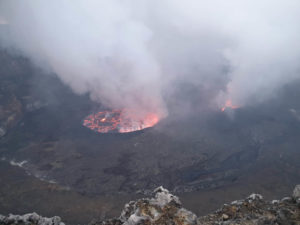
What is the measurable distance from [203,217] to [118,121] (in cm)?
3328

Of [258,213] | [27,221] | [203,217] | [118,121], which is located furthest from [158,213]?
[118,121]

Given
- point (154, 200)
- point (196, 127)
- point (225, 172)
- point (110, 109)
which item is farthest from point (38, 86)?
point (154, 200)

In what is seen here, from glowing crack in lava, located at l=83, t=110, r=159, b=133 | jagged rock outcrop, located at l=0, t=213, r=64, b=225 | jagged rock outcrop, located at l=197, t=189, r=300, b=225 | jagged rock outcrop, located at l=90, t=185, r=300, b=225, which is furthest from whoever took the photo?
glowing crack in lava, located at l=83, t=110, r=159, b=133

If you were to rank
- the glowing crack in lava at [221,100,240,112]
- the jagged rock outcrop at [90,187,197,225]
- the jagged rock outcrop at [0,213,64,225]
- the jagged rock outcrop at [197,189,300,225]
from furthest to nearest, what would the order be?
the glowing crack in lava at [221,100,240,112] → the jagged rock outcrop at [0,213,64,225] → the jagged rock outcrop at [90,187,197,225] → the jagged rock outcrop at [197,189,300,225]

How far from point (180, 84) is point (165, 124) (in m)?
17.7

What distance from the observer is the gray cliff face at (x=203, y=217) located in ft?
29.3

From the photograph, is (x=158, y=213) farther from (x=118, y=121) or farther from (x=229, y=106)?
(x=229, y=106)

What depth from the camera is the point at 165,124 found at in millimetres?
39781

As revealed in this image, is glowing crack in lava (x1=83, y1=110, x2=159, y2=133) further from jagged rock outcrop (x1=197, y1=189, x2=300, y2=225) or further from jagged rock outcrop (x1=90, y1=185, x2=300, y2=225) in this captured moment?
jagged rock outcrop (x1=197, y1=189, x2=300, y2=225)

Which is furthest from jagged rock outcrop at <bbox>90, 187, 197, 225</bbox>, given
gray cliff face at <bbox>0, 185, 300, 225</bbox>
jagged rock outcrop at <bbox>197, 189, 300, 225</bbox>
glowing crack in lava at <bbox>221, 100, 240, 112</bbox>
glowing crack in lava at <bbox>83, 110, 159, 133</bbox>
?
glowing crack in lava at <bbox>221, 100, 240, 112</bbox>

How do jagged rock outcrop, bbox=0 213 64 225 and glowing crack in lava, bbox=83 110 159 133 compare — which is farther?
glowing crack in lava, bbox=83 110 159 133

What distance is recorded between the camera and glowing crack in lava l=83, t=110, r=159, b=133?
40281 millimetres

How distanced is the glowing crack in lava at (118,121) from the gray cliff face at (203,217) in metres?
29.1

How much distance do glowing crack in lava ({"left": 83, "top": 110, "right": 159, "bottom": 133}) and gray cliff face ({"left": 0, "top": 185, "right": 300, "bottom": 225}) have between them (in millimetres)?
29074
